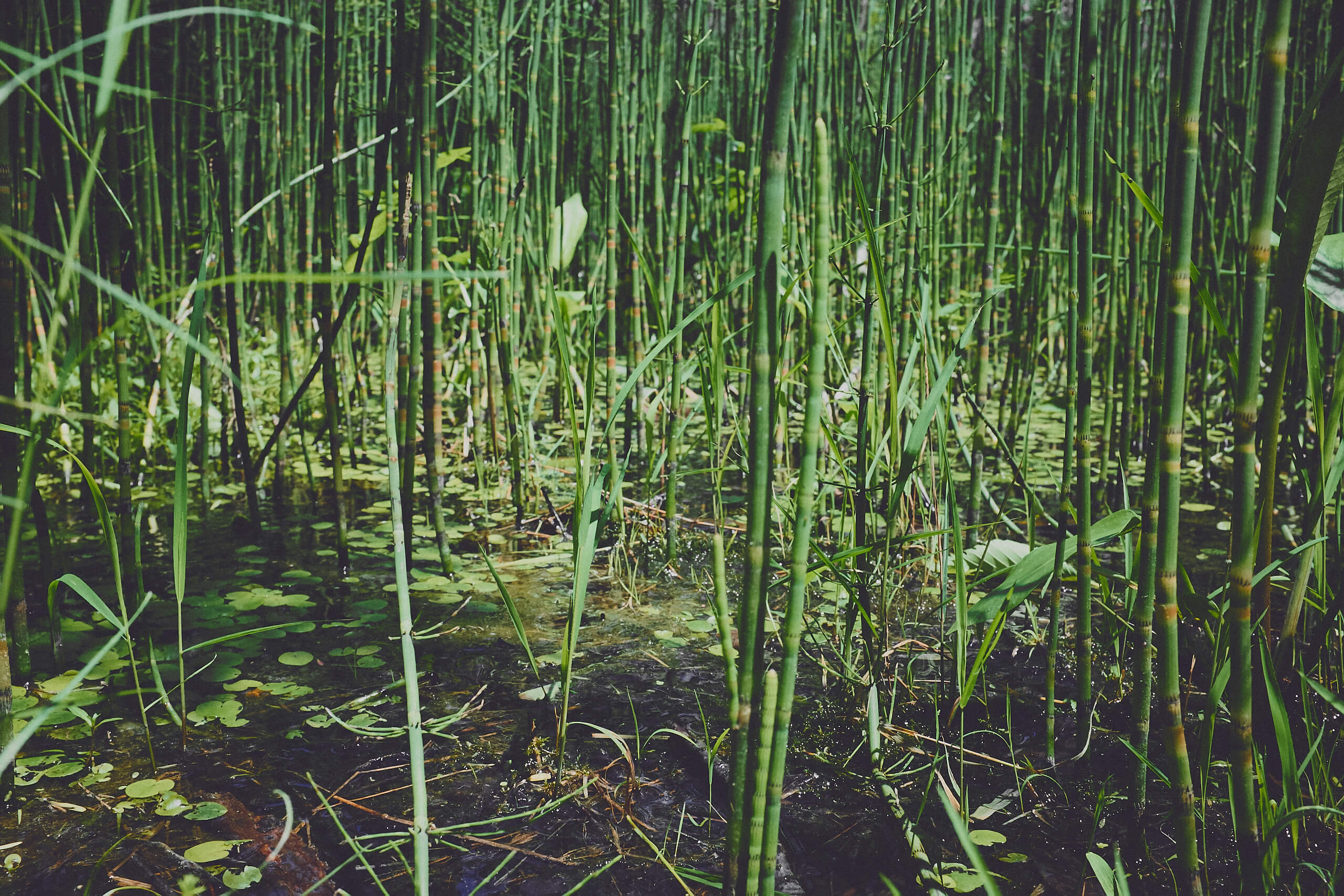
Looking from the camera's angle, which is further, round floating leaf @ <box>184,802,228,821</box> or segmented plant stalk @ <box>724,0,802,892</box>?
round floating leaf @ <box>184,802,228,821</box>

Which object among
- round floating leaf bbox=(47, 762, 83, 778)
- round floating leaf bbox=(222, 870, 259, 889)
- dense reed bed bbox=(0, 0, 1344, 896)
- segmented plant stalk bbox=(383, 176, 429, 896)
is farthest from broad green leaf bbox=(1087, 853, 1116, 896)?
round floating leaf bbox=(47, 762, 83, 778)

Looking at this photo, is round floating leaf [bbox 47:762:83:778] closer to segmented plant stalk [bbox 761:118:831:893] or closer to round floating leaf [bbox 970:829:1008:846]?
segmented plant stalk [bbox 761:118:831:893]

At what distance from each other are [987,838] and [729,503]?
3.13 ft

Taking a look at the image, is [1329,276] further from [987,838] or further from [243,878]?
[243,878]

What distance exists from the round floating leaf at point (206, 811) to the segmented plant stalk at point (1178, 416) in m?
0.77

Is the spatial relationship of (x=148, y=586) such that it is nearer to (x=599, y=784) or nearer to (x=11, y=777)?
(x=11, y=777)

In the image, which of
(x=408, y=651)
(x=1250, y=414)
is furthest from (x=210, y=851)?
(x=1250, y=414)

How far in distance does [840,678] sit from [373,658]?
562 millimetres

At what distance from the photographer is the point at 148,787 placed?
0.84 metres

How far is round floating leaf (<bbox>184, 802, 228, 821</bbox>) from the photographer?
2.64ft

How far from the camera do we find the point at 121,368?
1.11 metres

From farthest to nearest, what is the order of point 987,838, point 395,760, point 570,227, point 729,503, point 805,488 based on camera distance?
point 570,227
point 729,503
point 395,760
point 987,838
point 805,488

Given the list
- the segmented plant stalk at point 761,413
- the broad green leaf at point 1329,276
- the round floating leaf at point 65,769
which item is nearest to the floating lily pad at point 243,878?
the round floating leaf at point 65,769

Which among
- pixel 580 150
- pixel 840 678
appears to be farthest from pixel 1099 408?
pixel 840 678
